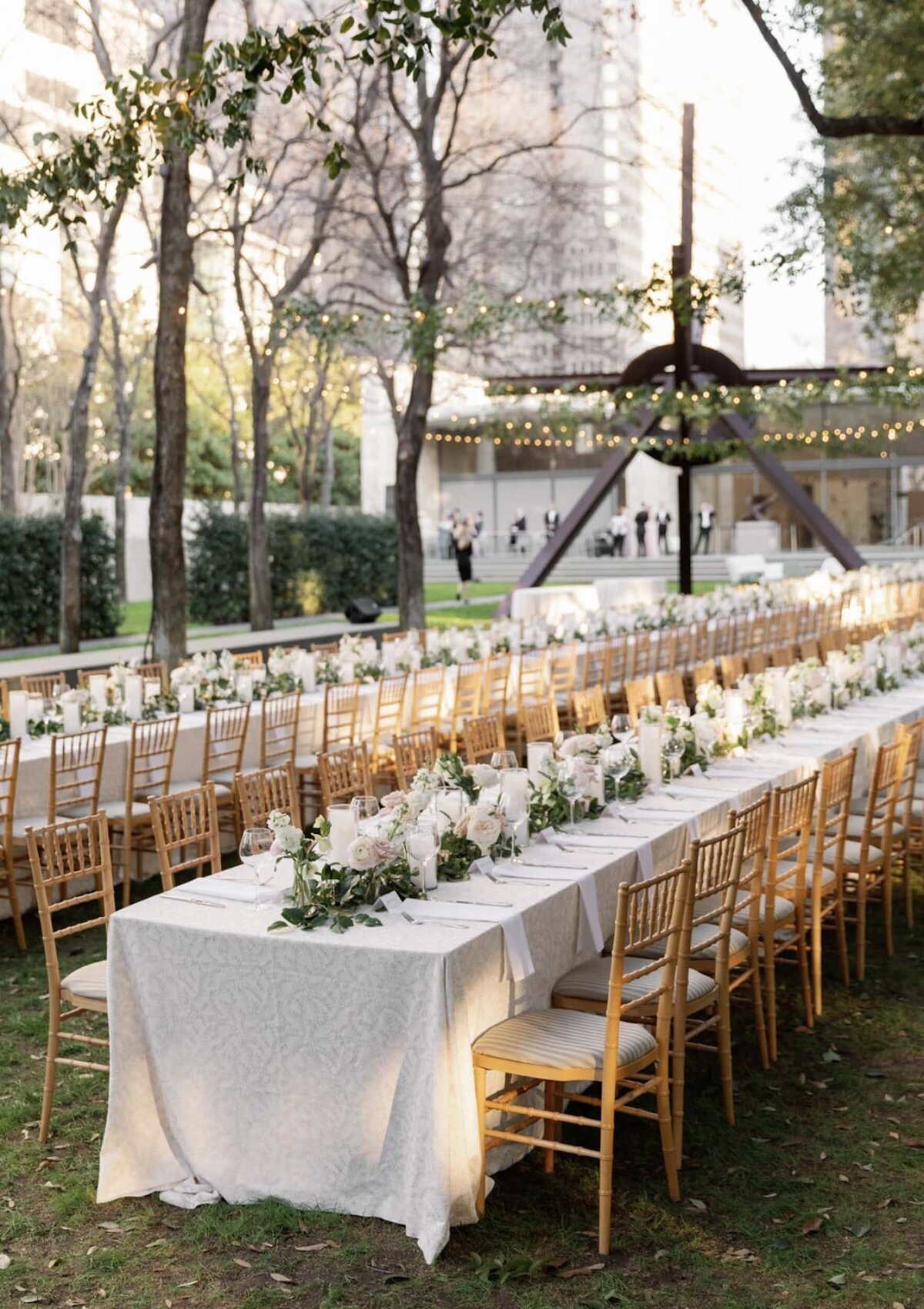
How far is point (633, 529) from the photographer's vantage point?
49.2 m

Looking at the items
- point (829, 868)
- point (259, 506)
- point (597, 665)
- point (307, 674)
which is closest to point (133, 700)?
point (307, 674)

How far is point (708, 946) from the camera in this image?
560cm

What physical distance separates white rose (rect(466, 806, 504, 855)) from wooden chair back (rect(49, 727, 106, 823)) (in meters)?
3.32

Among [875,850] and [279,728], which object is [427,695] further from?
[875,850]

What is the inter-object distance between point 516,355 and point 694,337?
4.30 metres

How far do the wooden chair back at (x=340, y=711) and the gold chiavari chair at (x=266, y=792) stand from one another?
350 centimetres

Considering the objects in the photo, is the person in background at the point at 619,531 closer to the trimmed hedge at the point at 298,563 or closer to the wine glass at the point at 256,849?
the trimmed hedge at the point at 298,563

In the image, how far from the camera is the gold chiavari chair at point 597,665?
1387cm

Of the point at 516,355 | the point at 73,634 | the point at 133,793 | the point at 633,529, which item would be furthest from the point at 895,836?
the point at 633,529

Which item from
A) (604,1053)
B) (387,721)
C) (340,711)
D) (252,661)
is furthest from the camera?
(252,661)

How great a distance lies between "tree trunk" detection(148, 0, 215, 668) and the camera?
576 inches

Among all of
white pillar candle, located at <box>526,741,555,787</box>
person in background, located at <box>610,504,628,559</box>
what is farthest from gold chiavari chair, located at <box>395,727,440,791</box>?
person in background, located at <box>610,504,628,559</box>

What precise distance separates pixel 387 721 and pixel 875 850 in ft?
15.2

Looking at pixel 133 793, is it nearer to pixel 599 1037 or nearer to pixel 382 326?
pixel 599 1037
